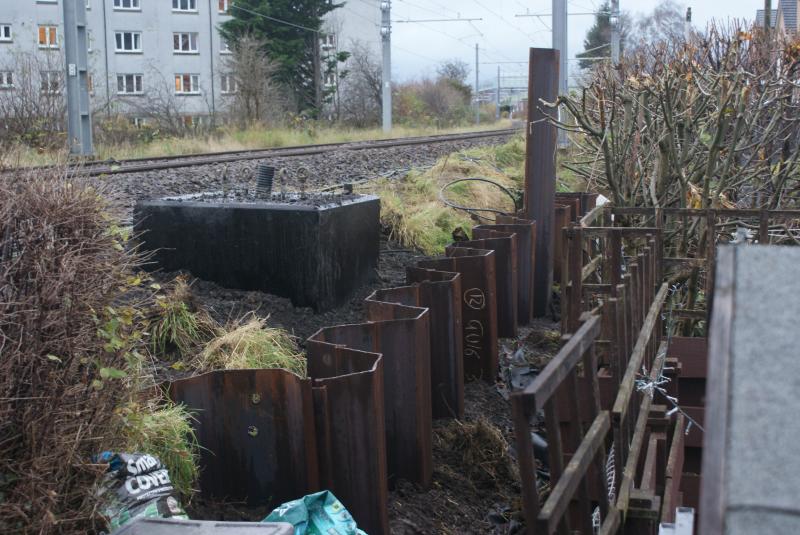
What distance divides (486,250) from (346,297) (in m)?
1.26

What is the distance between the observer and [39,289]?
3051mm

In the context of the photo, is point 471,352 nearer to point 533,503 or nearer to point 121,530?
point 121,530

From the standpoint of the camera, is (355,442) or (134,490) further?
(355,442)

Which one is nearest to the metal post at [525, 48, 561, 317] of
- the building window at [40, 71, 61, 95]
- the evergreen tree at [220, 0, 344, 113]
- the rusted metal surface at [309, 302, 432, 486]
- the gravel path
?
the gravel path

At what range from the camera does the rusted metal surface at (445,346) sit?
6195 mm

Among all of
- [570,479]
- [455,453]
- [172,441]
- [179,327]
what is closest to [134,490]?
[172,441]

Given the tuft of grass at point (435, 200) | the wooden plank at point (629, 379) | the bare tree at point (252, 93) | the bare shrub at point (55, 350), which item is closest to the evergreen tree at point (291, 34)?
the bare tree at point (252, 93)

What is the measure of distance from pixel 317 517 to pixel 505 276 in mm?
4762

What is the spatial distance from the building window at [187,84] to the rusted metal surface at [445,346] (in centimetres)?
5525

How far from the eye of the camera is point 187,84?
5978 cm

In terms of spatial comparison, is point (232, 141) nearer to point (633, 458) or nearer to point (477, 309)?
point (477, 309)

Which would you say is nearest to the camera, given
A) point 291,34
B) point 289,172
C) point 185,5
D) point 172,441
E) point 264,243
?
point 172,441

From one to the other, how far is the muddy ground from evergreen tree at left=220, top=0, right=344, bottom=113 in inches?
1623

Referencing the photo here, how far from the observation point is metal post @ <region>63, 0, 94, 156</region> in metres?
19.4
